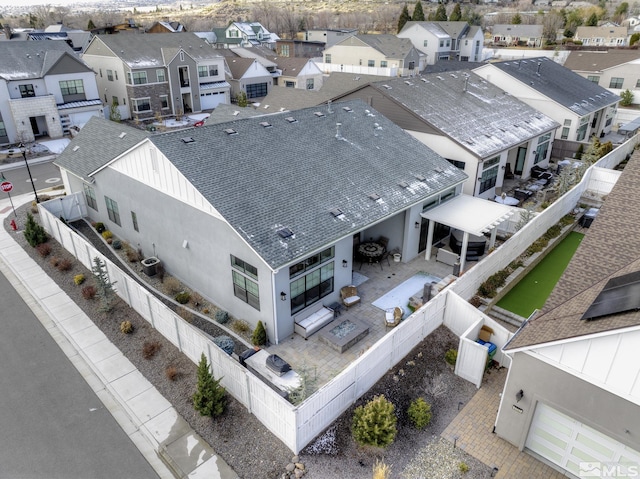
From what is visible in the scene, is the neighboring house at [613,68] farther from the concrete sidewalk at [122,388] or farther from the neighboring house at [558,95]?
the concrete sidewalk at [122,388]

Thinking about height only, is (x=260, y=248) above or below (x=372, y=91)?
below

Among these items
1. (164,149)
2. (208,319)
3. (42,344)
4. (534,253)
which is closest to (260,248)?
(208,319)

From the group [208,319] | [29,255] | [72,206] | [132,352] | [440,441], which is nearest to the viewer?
[440,441]

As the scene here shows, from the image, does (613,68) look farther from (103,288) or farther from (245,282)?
(103,288)

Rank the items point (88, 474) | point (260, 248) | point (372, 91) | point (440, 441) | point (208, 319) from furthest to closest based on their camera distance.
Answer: point (372, 91)
point (208, 319)
point (260, 248)
point (440, 441)
point (88, 474)

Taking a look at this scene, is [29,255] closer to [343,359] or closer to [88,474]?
[88,474]

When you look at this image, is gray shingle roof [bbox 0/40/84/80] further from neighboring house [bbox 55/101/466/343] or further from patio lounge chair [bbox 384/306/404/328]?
patio lounge chair [bbox 384/306/404/328]
